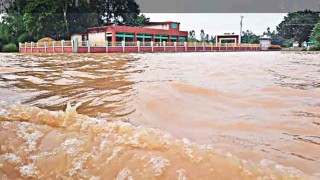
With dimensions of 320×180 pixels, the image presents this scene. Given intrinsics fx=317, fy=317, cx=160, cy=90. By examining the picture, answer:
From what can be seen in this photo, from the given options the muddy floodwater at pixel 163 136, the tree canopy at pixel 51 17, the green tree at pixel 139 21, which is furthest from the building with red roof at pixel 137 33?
the muddy floodwater at pixel 163 136

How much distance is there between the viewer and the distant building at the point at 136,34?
22.1 m

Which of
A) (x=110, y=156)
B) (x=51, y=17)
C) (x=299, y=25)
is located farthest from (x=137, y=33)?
(x=299, y=25)

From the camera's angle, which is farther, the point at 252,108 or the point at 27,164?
the point at 252,108

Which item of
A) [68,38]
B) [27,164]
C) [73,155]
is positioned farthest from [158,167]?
[68,38]

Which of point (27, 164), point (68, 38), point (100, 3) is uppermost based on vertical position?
point (100, 3)

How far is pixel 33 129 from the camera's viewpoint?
157cm

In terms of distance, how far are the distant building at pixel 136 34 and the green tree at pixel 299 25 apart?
18.2 metres

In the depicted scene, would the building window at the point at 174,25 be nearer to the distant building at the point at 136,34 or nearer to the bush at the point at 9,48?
the distant building at the point at 136,34

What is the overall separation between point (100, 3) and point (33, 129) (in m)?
29.3

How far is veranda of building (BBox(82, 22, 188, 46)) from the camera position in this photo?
72.0 feet

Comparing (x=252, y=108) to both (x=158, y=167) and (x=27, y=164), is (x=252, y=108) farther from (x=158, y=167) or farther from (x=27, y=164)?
(x=27, y=164)

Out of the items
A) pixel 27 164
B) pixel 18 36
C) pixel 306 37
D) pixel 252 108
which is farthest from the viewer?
pixel 306 37

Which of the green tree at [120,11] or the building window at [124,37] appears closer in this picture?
the building window at [124,37]

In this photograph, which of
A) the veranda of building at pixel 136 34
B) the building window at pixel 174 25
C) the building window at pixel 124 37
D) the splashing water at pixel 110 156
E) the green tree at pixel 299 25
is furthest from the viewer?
the green tree at pixel 299 25
